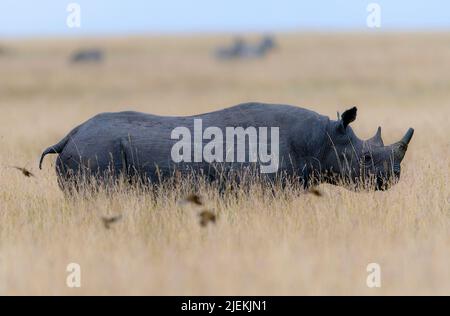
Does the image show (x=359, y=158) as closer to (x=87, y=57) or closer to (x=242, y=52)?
(x=87, y=57)

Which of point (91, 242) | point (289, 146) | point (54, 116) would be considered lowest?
point (91, 242)

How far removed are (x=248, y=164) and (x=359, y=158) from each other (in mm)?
1237

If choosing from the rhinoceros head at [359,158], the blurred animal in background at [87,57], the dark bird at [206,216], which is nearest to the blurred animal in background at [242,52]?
the blurred animal in background at [87,57]

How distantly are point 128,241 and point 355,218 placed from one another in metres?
2.24

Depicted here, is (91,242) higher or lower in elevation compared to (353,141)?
lower

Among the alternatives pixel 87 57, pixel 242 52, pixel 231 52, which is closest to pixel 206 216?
pixel 87 57

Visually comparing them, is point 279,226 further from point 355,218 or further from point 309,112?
point 309,112

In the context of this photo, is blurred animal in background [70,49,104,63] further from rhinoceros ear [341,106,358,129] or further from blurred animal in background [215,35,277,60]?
rhinoceros ear [341,106,358,129]

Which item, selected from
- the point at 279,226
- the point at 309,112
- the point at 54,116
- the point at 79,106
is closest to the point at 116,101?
the point at 79,106

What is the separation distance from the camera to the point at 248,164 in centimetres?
900

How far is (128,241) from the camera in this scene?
739 centimetres

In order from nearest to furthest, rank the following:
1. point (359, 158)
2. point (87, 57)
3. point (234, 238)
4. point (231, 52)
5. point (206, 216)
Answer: point (206, 216), point (234, 238), point (359, 158), point (87, 57), point (231, 52)

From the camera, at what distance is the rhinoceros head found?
8.96 metres
